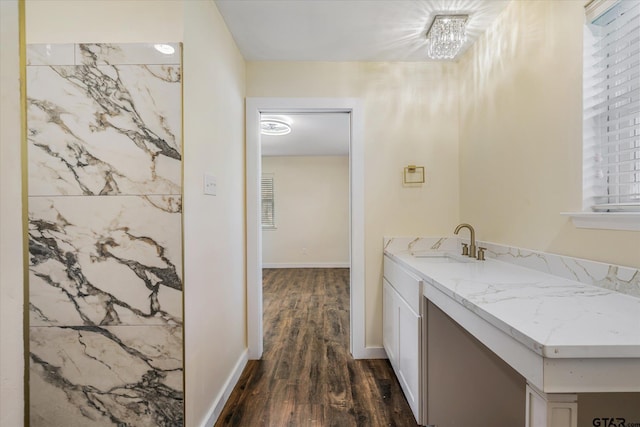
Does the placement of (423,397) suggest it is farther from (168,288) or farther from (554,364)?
(168,288)

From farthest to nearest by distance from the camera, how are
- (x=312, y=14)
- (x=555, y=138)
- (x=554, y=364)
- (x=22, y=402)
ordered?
(x=312, y=14)
(x=555, y=138)
(x=554, y=364)
(x=22, y=402)

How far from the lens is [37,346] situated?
136 cm

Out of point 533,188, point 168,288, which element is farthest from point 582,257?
point 168,288

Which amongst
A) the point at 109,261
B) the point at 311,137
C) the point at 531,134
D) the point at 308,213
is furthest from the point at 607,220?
the point at 308,213

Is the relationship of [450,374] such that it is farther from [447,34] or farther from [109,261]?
[447,34]

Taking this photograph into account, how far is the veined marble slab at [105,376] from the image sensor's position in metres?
1.35

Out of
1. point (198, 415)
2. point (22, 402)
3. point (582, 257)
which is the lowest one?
point (198, 415)

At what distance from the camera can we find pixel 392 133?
2465mm

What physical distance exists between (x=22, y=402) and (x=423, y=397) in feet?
5.33

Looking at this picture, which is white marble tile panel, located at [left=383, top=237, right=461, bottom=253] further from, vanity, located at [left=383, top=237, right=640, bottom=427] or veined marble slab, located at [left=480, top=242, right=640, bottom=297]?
veined marble slab, located at [left=480, top=242, right=640, bottom=297]

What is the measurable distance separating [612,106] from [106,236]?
222cm

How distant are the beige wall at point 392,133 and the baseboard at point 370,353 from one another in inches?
1.7

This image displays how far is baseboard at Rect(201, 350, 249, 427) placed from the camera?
1.63 metres

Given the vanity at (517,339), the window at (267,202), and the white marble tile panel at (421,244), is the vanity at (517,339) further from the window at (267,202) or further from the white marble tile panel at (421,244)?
the window at (267,202)
